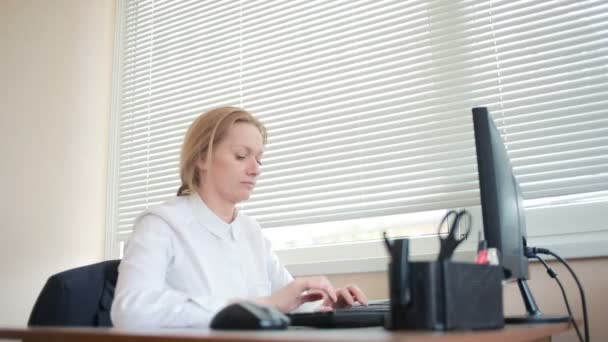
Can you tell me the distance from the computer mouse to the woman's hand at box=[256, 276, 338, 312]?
0.34m

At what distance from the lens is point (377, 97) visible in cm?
205

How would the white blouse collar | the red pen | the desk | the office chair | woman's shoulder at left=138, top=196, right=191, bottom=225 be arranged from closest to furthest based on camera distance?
the desk → the red pen → the office chair → woman's shoulder at left=138, top=196, right=191, bottom=225 → the white blouse collar

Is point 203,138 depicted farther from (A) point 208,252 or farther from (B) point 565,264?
(B) point 565,264

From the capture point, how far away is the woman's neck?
1556 millimetres

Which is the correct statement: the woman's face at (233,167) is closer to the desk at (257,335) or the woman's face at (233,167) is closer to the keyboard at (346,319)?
the keyboard at (346,319)

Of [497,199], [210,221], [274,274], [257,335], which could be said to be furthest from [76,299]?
[497,199]

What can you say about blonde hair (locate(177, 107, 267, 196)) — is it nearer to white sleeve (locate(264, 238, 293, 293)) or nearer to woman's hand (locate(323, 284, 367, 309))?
white sleeve (locate(264, 238, 293, 293))

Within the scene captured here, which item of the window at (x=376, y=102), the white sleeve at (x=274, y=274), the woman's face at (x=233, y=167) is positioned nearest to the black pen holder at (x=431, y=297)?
the woman's face at (x=233, y=167)

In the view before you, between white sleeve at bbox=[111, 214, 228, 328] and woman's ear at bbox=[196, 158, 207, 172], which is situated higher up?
woman's ear at bbox=[196, 158, 207, 172]

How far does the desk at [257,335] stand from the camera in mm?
581

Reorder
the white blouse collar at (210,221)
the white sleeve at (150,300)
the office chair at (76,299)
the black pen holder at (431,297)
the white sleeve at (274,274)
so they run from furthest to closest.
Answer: the white sleeve at (274,274) < the white blouse collar at (210,221) < the office chair at (76,299) < the white sleeve at (150,300) < the black pen holder at (431,297)

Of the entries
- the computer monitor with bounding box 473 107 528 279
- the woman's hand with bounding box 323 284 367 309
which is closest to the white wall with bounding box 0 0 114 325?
the woman's hand with bounding box 323 284 367 309

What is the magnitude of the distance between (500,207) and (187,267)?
732 mm

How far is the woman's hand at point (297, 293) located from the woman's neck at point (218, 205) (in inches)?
17.2
